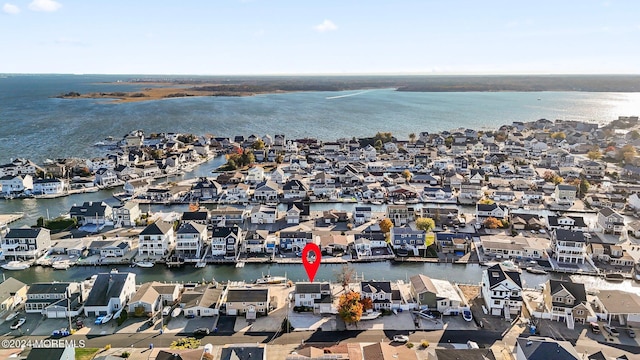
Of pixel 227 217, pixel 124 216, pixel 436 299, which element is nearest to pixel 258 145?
pixel 227 217

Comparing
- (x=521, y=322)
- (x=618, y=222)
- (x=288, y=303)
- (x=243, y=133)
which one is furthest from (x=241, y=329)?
(x=243, y=133)

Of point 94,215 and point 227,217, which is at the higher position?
point 94,215

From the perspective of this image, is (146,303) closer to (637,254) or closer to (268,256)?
(268,256)

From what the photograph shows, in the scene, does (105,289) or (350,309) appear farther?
(105,289)

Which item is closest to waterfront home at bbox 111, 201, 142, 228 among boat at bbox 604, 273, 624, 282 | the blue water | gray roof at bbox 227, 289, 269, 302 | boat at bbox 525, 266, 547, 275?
gray roof at bbox 227, 289, 269, 302

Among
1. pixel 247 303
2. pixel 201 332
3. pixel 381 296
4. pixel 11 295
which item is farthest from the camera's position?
pixel 11 295

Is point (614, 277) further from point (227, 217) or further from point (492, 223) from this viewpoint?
point (227, 217)
